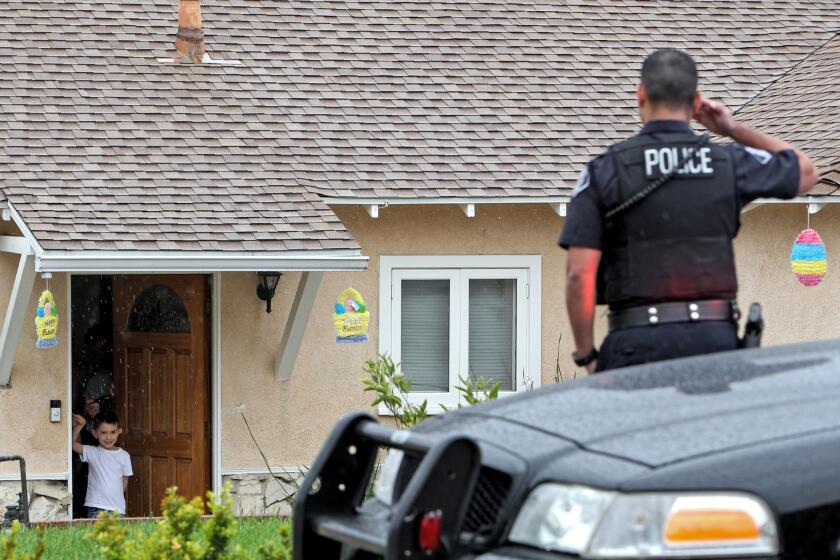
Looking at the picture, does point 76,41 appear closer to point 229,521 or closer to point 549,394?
point 229,521

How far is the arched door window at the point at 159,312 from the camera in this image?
13.2 meters

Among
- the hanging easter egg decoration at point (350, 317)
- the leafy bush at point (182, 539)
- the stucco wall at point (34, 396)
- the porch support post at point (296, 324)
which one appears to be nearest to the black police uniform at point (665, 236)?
the leafy bush at point (182, 539)

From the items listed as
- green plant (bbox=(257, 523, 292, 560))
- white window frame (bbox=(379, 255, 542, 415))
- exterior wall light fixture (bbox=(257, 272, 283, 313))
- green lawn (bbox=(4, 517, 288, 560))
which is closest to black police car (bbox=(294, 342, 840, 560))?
green plant (bbox=(257, 523, 292, 560))

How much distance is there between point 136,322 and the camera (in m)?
13.7

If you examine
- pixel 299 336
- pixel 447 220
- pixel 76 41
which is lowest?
pixel 299 336

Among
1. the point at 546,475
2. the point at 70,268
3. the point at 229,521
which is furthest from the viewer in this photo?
the point at 70,268

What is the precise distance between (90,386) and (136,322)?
722mm

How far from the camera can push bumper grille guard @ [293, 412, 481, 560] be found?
322 cm

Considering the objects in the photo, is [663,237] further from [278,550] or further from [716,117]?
[278,550]

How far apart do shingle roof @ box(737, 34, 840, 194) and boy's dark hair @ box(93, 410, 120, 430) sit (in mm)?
6254

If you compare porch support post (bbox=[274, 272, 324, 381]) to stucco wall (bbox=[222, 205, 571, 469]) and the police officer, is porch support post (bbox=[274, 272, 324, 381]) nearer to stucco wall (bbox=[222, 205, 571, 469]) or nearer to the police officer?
stucco wall (bbox=[222, 205, 571, 469])

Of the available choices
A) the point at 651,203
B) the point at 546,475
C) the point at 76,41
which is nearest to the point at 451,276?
the point at 76,41

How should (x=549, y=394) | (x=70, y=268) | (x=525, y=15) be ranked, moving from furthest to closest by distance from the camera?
1. (x=525, y=15)
2. (x=70, y=268)
3. (x=549, y=394)

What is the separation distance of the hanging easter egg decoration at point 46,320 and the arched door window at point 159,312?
2.01 metres
